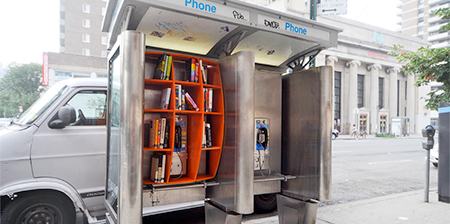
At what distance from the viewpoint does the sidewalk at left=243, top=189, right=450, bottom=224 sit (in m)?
4.88

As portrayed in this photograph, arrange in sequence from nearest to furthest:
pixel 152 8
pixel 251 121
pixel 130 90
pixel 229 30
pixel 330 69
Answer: pixel 130 90 < pixel 152 8 < pixel 251 121 < pixel 229 30 < pixel 330 69

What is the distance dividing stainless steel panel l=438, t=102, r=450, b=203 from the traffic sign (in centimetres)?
271

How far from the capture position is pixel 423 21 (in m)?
92.8

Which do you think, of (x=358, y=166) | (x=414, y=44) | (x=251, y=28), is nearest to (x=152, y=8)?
(x=251, y=28)

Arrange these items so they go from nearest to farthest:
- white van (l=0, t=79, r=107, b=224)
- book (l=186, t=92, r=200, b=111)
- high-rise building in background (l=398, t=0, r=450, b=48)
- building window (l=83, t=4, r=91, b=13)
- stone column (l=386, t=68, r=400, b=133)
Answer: book (l=186, t=92, r=200, b=111) < white van (l=0, t=79, r=107, b=224) < stone column (l=386, t=68, r=400, b=133) < building window (l=83, t=4, r=91, b=13) < high-rise building in background (l=398, t=0, r=450, b=48)

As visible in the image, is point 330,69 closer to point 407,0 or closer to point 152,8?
point 152,8

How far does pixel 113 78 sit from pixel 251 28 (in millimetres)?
1799

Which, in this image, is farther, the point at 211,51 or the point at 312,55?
the point at 312,55

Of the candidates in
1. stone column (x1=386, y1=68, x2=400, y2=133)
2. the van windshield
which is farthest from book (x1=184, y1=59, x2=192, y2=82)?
stone column (x1=386, y1=68, x2=400, y2=133)

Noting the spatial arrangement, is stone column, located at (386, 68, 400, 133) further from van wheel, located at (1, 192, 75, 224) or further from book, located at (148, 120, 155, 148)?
van wheel, located at (1, 192, 75, 224)

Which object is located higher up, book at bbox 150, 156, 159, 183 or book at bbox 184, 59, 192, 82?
book at bbox 184, 59, 192, 82

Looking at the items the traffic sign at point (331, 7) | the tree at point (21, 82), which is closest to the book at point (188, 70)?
the traffic sign at point (331, 7)

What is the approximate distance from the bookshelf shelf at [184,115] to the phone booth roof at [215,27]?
0.33 m

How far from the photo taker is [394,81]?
144 feet
